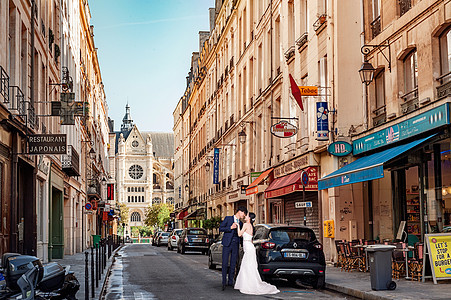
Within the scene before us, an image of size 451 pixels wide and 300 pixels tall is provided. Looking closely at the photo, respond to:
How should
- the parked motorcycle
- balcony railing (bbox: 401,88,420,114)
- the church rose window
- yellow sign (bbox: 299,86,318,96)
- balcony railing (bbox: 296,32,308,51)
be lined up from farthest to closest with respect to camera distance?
1. the church rose window
2. balcony railing (bbox: 296,32,308,51)
3. yellow sign (bbox: 299,86,318,96)
4. balcony railing (bbox: 401,88,420,114)
5. the parked motorcycle

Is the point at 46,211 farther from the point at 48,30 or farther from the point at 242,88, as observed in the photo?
the point at 242,88

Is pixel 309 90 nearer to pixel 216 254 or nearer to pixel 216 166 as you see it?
pixel 216 254

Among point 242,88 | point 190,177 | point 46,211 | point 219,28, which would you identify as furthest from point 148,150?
point 46,211

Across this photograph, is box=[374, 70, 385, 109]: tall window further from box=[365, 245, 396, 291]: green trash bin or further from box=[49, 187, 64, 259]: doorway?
box=[49, 187, 64, 259]: doorway

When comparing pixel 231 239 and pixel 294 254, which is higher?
pixel 231 239

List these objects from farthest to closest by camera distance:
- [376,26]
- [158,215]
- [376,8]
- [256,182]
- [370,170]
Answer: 1. [158,215]
2. [256,182]
3. [376,8]
4. [376,26]
5. [370,170]

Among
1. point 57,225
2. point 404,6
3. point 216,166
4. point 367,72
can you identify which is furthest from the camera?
point 216,166

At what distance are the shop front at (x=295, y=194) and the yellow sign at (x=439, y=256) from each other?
592 centimetres

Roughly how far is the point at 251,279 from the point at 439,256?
4.05m

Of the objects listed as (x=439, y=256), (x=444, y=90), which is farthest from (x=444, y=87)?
(x=439, y=256)

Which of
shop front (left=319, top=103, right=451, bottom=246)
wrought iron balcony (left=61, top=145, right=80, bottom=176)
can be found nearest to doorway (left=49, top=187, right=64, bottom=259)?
wrought iron balcony (left=61, top=145, right=80, bottom=176)

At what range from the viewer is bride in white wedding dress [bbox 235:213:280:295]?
13.8 meters

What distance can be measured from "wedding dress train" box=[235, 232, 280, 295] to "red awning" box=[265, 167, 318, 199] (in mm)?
8937

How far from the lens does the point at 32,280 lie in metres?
8.34
